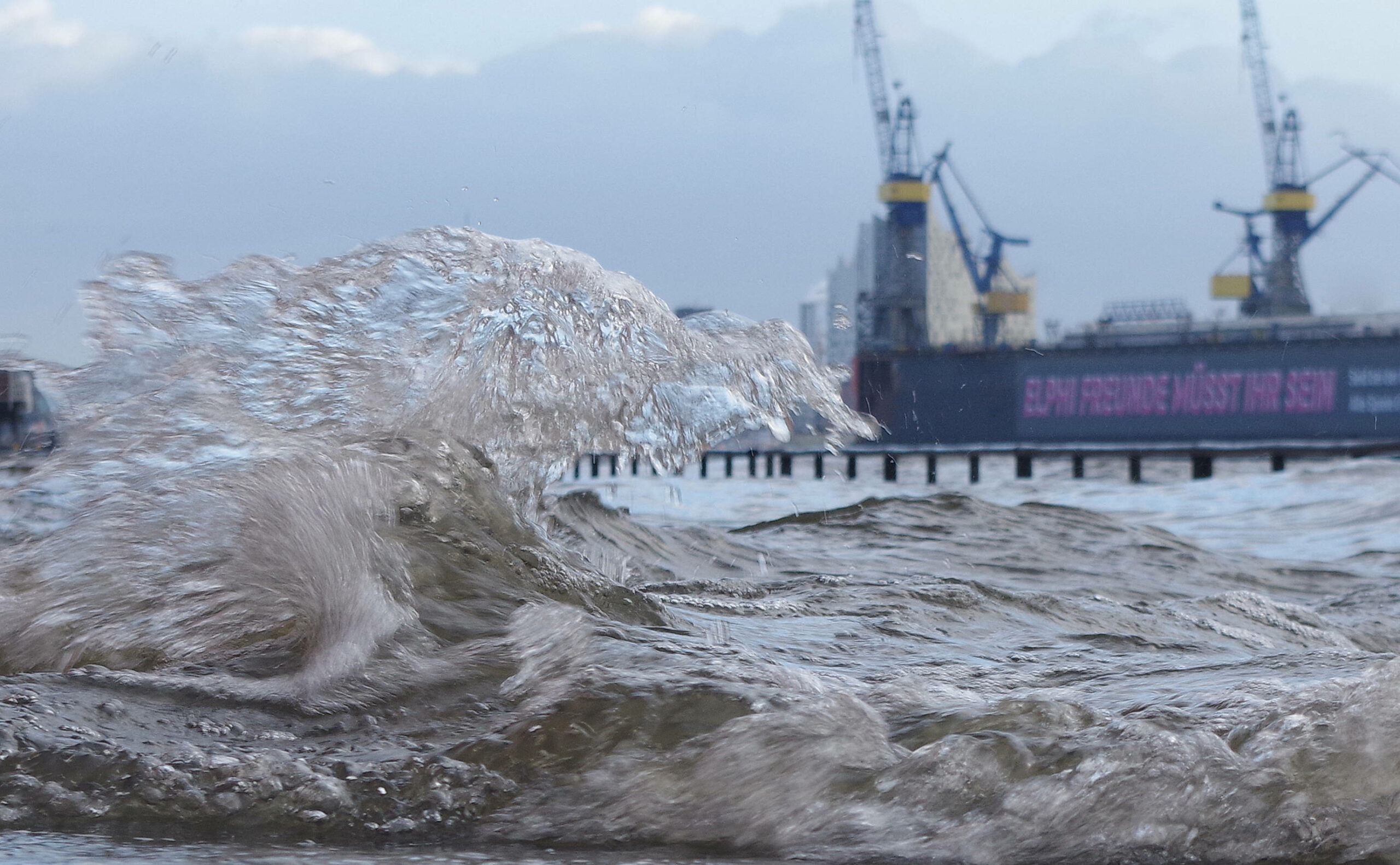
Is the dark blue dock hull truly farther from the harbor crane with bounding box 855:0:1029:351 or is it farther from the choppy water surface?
the choppy water surface

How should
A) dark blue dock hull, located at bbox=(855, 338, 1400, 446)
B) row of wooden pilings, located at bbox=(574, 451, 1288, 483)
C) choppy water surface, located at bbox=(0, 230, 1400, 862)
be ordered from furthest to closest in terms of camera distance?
dark blue dock hull, located at bbox=(855, 338, 1400, 446)
row of wooden pilings, located at bbox=(574, 451, 1288, 483)
choppy water surface, located at bbox=(0, 230, 1400, 862)

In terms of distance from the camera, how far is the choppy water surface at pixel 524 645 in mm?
2131

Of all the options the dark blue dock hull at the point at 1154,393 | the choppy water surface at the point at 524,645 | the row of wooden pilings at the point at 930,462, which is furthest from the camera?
the dark blue dock hull at the point at 1154,393

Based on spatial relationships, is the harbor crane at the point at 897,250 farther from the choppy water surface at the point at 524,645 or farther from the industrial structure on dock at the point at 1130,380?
the choppy water surface at the point at 524,645

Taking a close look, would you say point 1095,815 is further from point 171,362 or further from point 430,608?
point 171,362

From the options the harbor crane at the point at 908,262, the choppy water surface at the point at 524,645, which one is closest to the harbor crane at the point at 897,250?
the harbor crane at the point at 908,262

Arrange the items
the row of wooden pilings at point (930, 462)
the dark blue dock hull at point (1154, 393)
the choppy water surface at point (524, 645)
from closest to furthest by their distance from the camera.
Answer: the choppy water surface at point (524, 645) < the row of wooden pilings at point (930, 462) < the dark blue dock hull at point (1154, 393)

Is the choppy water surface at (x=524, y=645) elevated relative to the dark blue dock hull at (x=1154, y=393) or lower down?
lower down

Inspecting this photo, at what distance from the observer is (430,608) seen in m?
3.20

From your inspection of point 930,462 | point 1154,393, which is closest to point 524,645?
point 930,462

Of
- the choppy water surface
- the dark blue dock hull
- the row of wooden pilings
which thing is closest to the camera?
the choppy water surface

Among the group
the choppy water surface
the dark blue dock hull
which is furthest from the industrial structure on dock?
the choppy water surface

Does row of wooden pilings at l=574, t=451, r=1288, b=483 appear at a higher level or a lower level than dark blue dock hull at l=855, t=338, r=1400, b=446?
lower

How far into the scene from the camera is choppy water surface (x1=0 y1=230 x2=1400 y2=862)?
2131 millimetres
